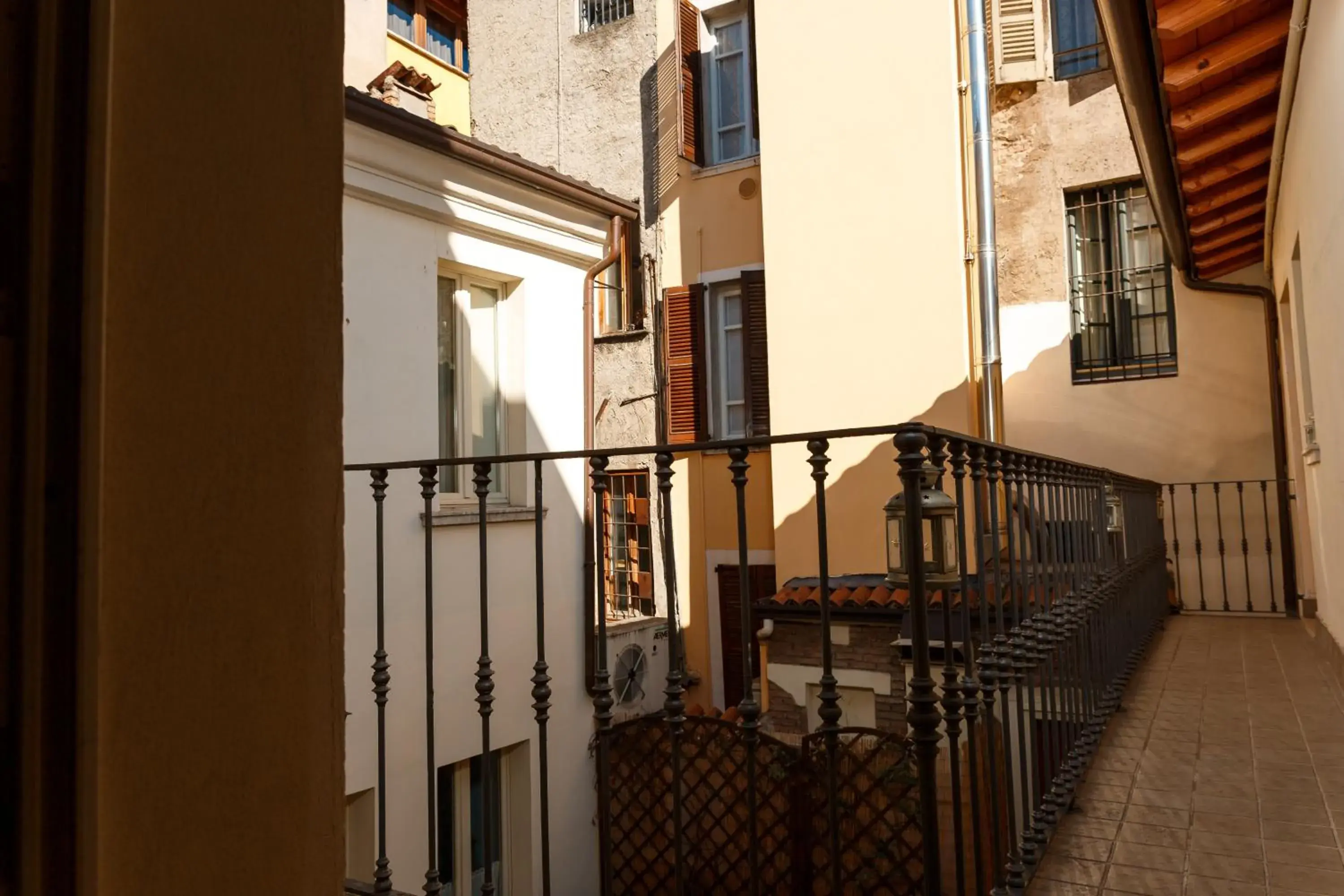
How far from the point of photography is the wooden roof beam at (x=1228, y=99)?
4.71 m

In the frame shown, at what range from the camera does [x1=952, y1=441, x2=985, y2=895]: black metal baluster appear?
196cm

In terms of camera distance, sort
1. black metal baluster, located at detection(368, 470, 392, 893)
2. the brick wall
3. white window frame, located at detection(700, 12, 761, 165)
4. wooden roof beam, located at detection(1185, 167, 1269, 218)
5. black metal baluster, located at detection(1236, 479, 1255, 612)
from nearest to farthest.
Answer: black metal baluster, located at detection(368, 470, 392, 893) → wooden roof beam, located at detection(1185, 167, 1269, 218) → the brick wall → black metal baluster, located at detection(1236, 479, 1255, 612) → white window frame, located at detection(700, 12, 761, 165)

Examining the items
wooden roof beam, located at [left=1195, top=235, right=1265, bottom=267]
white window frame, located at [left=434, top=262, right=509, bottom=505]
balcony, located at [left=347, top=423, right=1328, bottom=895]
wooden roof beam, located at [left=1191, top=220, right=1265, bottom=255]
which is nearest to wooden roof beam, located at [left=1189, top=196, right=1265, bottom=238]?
wooden roof beam, located at [left=1191, top=220, right=1265, bottom=255]

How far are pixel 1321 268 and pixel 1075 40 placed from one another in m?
6.35

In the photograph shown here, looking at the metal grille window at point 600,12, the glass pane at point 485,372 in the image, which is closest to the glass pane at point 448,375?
the glass pane at point 485,372

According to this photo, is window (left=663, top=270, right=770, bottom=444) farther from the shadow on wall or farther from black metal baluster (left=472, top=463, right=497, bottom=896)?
black metal baluster (left=472, top=463, right=497, bottom=896)

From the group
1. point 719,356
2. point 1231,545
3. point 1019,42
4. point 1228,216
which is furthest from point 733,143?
point 1231,545

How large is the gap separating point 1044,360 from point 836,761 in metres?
8.37

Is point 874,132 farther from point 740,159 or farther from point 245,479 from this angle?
point 245,479

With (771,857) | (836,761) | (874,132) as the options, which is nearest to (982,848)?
(836,761)

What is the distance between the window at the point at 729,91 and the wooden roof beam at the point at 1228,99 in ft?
22.7

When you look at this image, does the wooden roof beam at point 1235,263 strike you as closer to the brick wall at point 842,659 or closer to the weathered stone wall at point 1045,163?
the weathered stone wall at point 1045,163

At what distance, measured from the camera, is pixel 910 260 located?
30.0ft

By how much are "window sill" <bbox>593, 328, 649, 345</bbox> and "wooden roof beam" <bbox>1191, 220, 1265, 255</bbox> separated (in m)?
6.04
